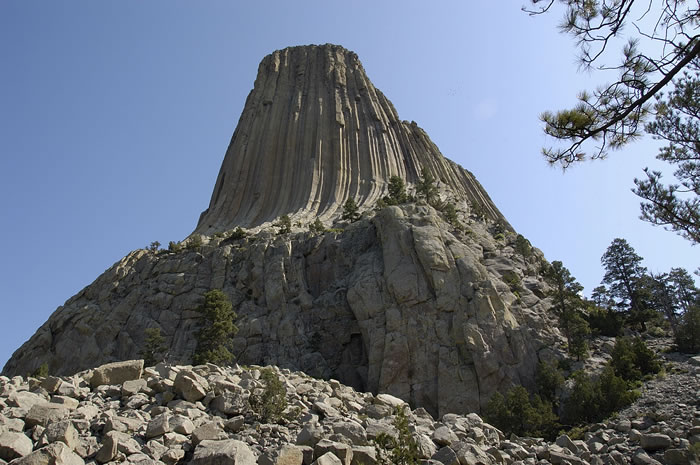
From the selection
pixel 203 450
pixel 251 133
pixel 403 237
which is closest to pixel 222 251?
pixel 403 237

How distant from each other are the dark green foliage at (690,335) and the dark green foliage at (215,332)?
30.4 meters

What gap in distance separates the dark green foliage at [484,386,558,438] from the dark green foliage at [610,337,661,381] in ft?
21.2

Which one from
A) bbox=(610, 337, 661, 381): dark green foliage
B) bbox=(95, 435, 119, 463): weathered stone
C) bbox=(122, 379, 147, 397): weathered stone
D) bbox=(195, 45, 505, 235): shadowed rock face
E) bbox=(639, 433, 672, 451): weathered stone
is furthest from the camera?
bbox=(195, 45, 505, 235): shadowed rock face

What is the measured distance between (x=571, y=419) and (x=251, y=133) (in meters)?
57.7

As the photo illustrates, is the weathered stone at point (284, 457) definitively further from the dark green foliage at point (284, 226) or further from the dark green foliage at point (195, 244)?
the dark green foliage at point (195, 244)

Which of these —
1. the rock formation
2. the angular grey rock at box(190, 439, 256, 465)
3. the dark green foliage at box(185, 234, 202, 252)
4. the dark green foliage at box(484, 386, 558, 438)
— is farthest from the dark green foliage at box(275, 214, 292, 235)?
the angular grey rock at box(190, 439, 256, 465)

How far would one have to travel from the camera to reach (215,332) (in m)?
32.5

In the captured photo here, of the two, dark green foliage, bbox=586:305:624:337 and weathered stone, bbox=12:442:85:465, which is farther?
dark green foliage, bbox=586:305:624:337

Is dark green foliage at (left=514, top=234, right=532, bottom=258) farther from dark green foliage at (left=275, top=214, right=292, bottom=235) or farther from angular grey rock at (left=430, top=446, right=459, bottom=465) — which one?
angular grey rock at (left=430, top=446, right=459, bottom=465)

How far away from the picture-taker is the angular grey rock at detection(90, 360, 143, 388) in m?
13.2

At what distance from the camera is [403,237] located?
39.0 metres

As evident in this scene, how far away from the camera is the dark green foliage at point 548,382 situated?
29467 mm

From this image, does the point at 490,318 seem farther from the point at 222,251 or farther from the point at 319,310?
the point at 222,251

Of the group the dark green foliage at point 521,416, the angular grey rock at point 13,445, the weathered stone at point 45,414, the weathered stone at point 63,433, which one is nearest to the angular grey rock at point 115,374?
the weathered stone at point 45,414
